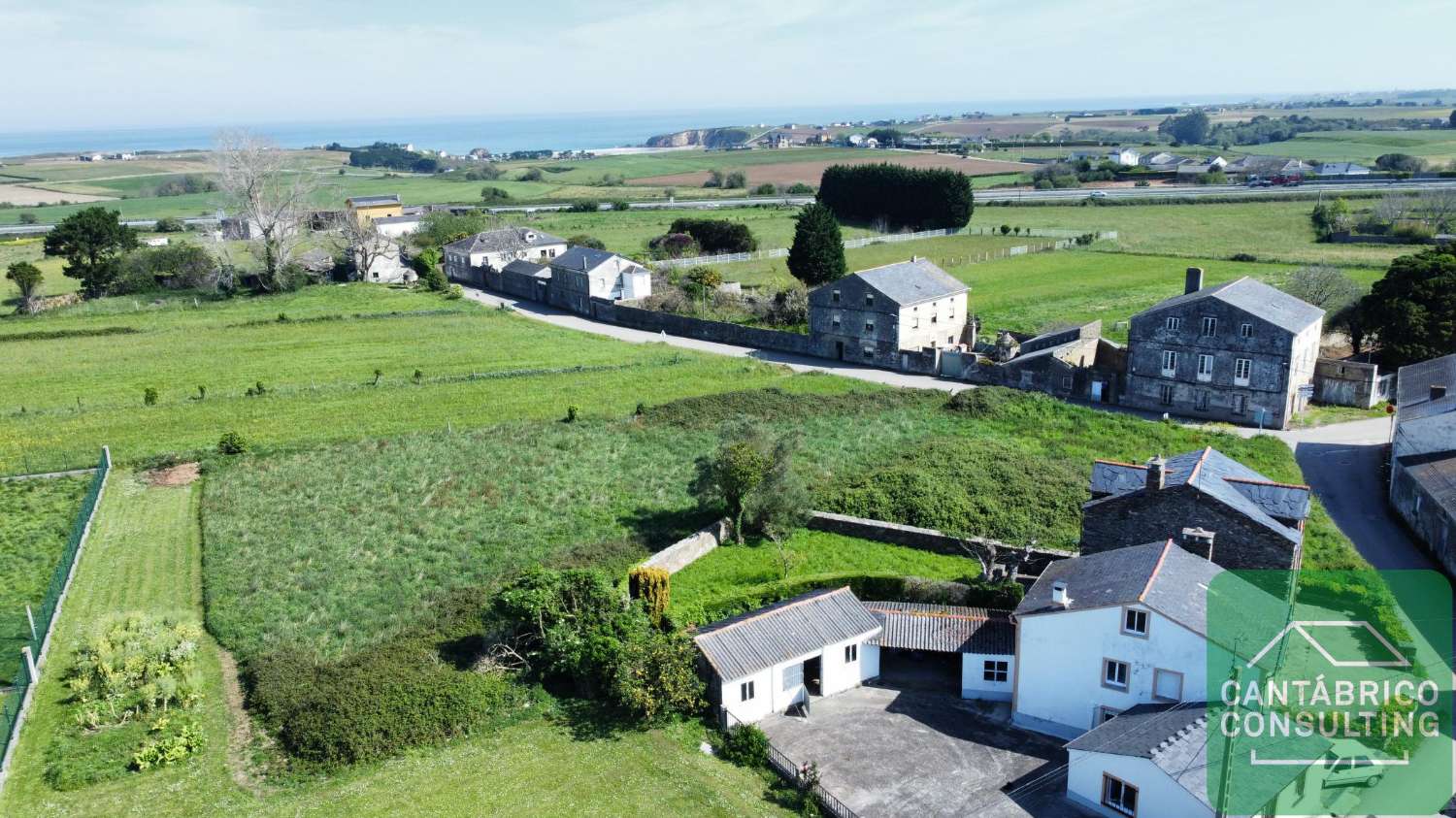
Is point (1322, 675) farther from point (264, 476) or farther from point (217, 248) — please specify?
point (217, 248)

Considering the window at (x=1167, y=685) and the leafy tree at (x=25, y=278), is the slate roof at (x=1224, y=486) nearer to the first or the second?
the window at (x=1167, y=685)

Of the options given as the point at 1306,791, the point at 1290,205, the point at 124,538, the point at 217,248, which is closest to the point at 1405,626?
the point at 1306,791

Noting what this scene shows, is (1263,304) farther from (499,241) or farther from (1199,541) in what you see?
(499,241)

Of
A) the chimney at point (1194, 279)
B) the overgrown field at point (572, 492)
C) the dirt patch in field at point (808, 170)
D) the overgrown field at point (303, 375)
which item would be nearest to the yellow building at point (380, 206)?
the overgrown field at point (303, 375)

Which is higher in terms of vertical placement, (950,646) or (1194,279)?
(1194,279)

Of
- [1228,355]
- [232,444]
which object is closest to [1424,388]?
[1228,355]

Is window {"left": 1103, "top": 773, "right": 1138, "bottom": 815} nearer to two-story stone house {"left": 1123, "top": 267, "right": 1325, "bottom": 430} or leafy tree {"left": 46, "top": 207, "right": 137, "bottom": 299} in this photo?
two-story stone house {"left": 1123, "top": 267, "right": 1325, "bottom": 430}
